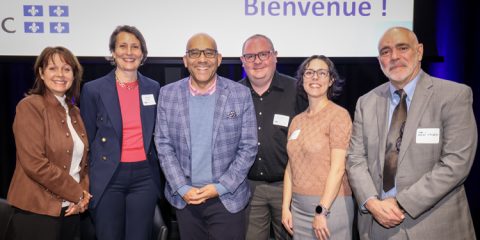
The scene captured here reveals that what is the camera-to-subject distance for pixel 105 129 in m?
2.60

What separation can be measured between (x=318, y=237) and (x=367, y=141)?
24.9 inches

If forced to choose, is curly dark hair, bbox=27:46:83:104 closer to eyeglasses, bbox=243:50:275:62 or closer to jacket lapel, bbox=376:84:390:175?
eyeglasses, bbox=243:50:275:62

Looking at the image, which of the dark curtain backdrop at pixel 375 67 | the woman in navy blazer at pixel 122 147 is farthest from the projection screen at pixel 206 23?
the woman in navy blazer at pixel 122 147

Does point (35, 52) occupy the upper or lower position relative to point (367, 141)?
upper

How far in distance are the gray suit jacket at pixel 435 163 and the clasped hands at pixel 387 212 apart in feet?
0.15

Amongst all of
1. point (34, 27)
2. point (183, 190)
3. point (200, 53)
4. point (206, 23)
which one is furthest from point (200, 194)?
point (34, 27)

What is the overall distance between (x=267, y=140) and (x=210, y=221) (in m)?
0.71

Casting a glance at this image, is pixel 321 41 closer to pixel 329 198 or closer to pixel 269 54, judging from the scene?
pixel 269 54

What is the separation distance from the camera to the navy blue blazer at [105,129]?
2553 millimetres

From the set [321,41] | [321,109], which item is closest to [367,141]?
[321,109]

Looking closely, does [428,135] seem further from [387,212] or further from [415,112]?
[387,212]

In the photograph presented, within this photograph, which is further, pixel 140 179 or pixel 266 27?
pixel 266 27

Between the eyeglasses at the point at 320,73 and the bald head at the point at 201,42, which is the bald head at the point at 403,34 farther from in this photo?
the bald head at the point at 201,42

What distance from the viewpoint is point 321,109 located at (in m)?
2.56
